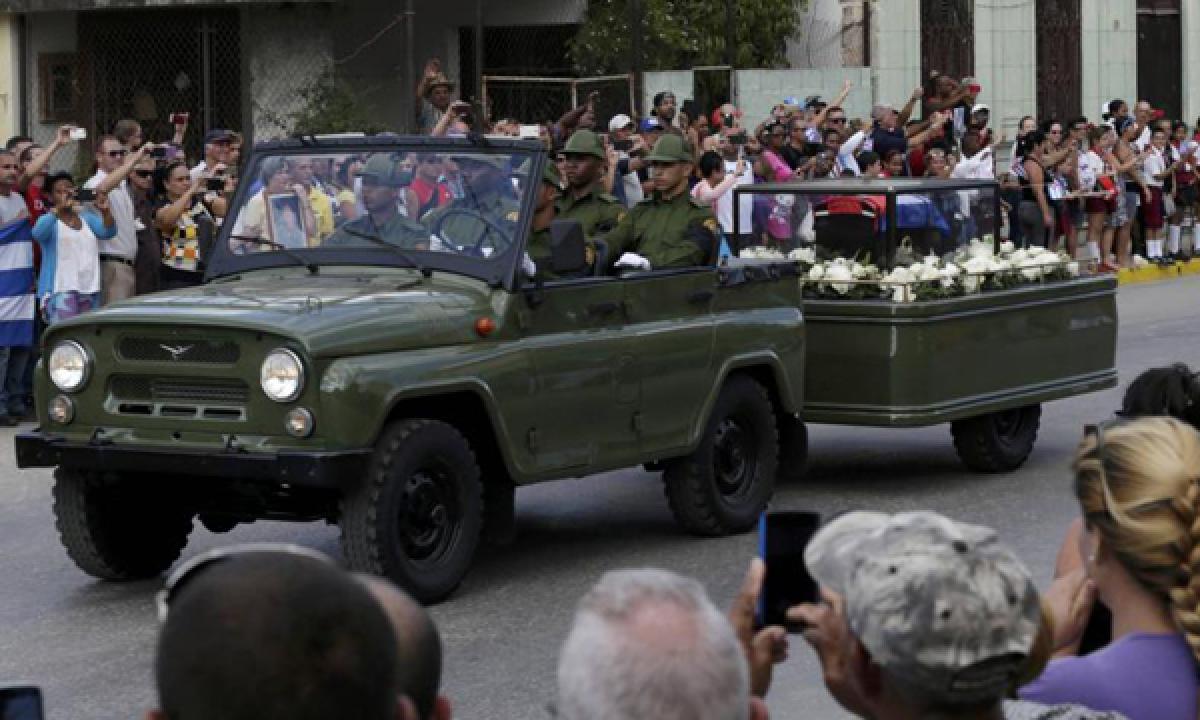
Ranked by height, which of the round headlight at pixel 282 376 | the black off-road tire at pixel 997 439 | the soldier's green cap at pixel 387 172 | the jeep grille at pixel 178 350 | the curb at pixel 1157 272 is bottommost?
the black off-road tire at pixel 997 439

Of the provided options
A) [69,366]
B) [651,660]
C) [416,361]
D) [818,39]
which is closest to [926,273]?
[416,361]

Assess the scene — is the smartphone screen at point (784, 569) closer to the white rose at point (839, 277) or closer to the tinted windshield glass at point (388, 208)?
the tinted windshield glass at point (388, 208)

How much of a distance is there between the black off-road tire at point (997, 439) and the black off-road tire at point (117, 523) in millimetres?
4412

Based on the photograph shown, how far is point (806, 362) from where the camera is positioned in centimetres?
1212

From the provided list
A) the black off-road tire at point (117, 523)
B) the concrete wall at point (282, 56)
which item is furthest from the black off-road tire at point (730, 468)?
the concrete wall at point (282, 56)

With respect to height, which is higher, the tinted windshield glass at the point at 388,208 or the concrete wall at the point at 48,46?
the concrete wall at the point at 48,46

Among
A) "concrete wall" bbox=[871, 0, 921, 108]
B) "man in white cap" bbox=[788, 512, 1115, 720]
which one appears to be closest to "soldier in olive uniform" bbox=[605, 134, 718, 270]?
"man in white cap" bbox=[788, 512, 1115, 720]

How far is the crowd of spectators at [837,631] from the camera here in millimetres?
2758

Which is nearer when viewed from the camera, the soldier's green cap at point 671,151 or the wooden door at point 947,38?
the soldier's green cap at point 671,151

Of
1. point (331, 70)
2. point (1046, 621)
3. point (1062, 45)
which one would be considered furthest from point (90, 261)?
point (1062, 45)

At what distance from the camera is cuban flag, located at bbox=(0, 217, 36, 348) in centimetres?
1537

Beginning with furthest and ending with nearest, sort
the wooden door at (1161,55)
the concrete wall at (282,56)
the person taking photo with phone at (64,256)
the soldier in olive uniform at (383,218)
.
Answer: the wooden door at (1161,55) < the concrete wall at (282,56) < the person taking photo with phone at (64,256) < the soldier in olive uniform at (383,218)

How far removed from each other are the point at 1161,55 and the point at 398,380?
1129 inches

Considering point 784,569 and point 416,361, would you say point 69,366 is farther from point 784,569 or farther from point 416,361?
point 784,569
